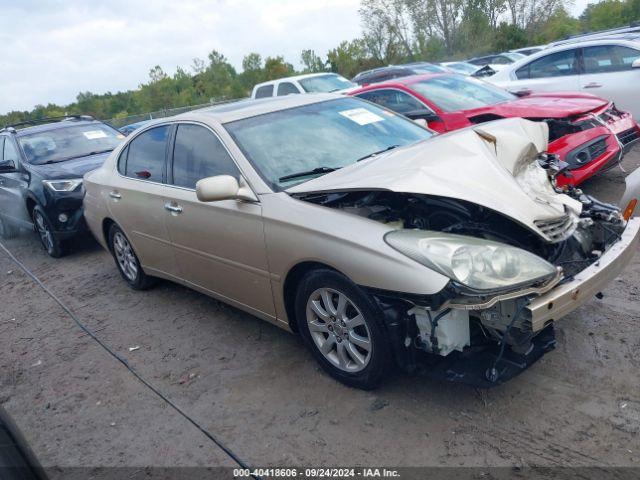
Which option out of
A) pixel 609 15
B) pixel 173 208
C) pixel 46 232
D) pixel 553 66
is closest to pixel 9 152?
pixel 46 232

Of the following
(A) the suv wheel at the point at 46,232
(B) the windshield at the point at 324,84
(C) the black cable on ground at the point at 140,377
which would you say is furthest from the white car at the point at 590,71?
(A) the suv wheel at the point at 46,232

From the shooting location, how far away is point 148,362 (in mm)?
4109

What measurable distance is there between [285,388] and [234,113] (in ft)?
6.63

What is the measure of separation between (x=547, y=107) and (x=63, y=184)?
5.88 meters

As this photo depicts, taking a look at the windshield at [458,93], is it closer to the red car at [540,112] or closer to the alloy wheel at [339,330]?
the red car at [540,112]

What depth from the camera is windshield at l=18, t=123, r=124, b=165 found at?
7.70 m

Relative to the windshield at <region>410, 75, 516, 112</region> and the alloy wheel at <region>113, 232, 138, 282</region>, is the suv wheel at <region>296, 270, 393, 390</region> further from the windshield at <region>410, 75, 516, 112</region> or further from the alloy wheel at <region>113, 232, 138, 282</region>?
the windshield at <region>410, 75, 516, 112</region>

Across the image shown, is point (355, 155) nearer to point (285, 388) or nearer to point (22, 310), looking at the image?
point (285, 388)

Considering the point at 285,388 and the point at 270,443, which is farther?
the point at 285,388

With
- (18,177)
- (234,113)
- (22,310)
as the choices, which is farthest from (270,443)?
(18,177)

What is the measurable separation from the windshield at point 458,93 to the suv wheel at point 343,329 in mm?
4527

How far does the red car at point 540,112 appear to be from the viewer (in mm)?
5758

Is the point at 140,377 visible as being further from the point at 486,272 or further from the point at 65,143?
the point at 65,143

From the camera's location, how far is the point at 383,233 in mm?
2883
